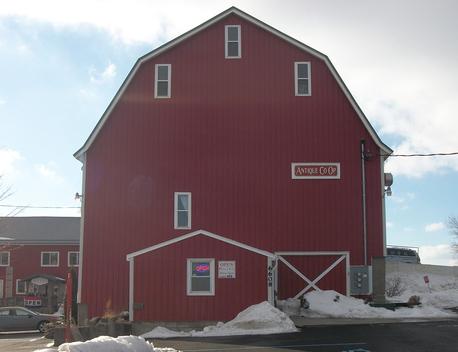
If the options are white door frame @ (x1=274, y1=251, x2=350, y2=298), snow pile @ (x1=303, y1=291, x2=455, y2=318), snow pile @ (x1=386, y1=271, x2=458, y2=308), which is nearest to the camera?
snow pile @ (x1=303, y1=291, x2=455, y2=318)

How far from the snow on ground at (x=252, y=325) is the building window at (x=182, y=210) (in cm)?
552

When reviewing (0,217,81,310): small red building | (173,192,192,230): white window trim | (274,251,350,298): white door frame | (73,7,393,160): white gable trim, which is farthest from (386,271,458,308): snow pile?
(0,217,81,310): small red building

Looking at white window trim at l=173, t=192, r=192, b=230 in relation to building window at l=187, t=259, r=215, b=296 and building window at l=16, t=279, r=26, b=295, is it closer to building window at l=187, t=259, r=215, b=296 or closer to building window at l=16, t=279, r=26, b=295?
building window at l=187, t=259, r=215, b=296

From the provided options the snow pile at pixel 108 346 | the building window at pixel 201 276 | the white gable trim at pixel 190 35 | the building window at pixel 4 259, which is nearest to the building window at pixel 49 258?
the building window at pixel 4 259

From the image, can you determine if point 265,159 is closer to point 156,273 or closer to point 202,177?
point 202,177

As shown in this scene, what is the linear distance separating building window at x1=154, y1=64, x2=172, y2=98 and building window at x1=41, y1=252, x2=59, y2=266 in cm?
3126

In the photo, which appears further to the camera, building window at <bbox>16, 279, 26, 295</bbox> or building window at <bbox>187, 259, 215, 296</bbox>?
building window at <bbox>16, 279, 26, 295</bbox>

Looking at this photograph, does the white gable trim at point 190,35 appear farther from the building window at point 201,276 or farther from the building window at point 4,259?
the building window at point 4,259

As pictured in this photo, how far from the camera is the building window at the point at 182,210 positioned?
83.1 ft

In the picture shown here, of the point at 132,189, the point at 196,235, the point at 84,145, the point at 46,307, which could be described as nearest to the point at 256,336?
the point at 196,235

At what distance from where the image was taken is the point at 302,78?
26.0 meters

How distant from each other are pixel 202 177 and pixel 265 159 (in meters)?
2.63

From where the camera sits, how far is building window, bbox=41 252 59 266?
174 ft

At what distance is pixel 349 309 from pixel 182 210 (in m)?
7.55
